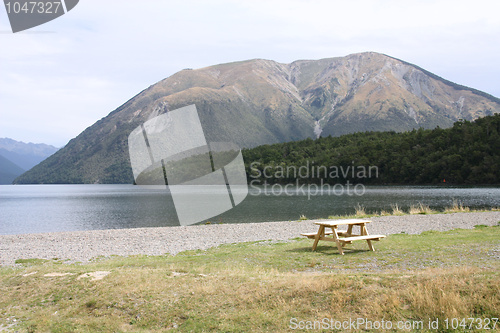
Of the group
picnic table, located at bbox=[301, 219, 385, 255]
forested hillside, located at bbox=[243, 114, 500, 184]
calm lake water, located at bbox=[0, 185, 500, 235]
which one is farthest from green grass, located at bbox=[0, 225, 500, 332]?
forested hillside, located at bbox=[243, 114, 500, 184]

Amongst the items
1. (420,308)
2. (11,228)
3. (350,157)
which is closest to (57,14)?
(420,308)

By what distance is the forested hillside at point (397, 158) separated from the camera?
8475cm

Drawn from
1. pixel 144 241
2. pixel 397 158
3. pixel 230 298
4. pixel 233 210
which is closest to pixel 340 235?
pixel 230 298

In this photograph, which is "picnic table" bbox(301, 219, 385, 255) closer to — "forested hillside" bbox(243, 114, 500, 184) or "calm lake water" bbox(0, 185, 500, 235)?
"calm lake water" bbox(0, 185, 500, 235)

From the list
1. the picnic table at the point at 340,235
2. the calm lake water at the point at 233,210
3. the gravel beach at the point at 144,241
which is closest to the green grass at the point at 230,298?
the picnic table at the point at 340,235

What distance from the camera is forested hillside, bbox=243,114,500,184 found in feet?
278

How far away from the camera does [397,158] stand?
10744 cm

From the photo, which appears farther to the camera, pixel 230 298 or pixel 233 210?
pixel 233 210

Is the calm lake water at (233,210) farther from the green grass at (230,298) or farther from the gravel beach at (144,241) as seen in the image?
the green grass at (230,298)

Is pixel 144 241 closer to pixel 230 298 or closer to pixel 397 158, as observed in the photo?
pixel 230 298

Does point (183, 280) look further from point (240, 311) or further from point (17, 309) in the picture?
point (17, 309)

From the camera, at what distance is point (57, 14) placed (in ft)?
24.6

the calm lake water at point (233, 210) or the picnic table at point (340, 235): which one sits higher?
the picnic table at point (340, 235)

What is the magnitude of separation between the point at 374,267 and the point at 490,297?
12.3 ft
